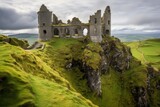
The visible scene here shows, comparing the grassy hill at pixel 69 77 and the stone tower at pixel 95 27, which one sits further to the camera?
the stone tower at pixel 95 27

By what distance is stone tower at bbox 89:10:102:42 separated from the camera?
15594 cm

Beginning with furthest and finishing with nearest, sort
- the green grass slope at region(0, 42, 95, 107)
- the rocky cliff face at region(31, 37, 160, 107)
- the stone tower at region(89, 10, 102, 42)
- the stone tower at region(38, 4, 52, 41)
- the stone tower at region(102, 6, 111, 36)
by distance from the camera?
the stone tower at region(102, 6, 111, 36) → the stone tower at region(89, 10, 102, 42) → the stone tower at region(38, 4, 52, 41) → the rocky cliff face at region(31, 37, 160, 107) → the green grass slope at region(0, 42, 95, 107)

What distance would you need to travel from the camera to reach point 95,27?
156250mm

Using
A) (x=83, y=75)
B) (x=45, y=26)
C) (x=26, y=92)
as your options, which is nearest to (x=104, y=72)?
(x=83, y=75)

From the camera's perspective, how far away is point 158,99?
175m

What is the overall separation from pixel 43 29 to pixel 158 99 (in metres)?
86.6

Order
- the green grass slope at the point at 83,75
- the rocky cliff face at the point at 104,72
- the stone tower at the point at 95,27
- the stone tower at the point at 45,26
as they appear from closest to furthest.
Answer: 1. the green grass slope at the point at 83,75
2. the rocky cliff face at the point at 104,72
3. the stone tower at the point at 45,26
4. the stone tower at the point at 95,27

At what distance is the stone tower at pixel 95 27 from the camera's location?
156 metres

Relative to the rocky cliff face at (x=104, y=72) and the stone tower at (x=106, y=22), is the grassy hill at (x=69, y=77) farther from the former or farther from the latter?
the stone tower at (x=106, y=22)

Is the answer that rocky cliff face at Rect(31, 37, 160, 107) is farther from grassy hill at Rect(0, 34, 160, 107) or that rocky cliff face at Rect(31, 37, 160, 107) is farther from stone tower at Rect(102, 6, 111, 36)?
stone tower at Rect(102, 6, 111, 36)

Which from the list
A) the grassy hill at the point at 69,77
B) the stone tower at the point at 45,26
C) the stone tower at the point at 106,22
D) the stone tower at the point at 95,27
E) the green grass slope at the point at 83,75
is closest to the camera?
the grassy hill at the point at 69,77

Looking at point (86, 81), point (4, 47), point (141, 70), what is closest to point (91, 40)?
point (86, 81)

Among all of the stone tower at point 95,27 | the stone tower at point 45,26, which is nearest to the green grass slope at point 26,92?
the stone tower at point 45,26

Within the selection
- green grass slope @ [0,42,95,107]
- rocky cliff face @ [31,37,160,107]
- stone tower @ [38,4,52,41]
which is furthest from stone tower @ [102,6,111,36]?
green grass slope @ [0,42,95,107]
